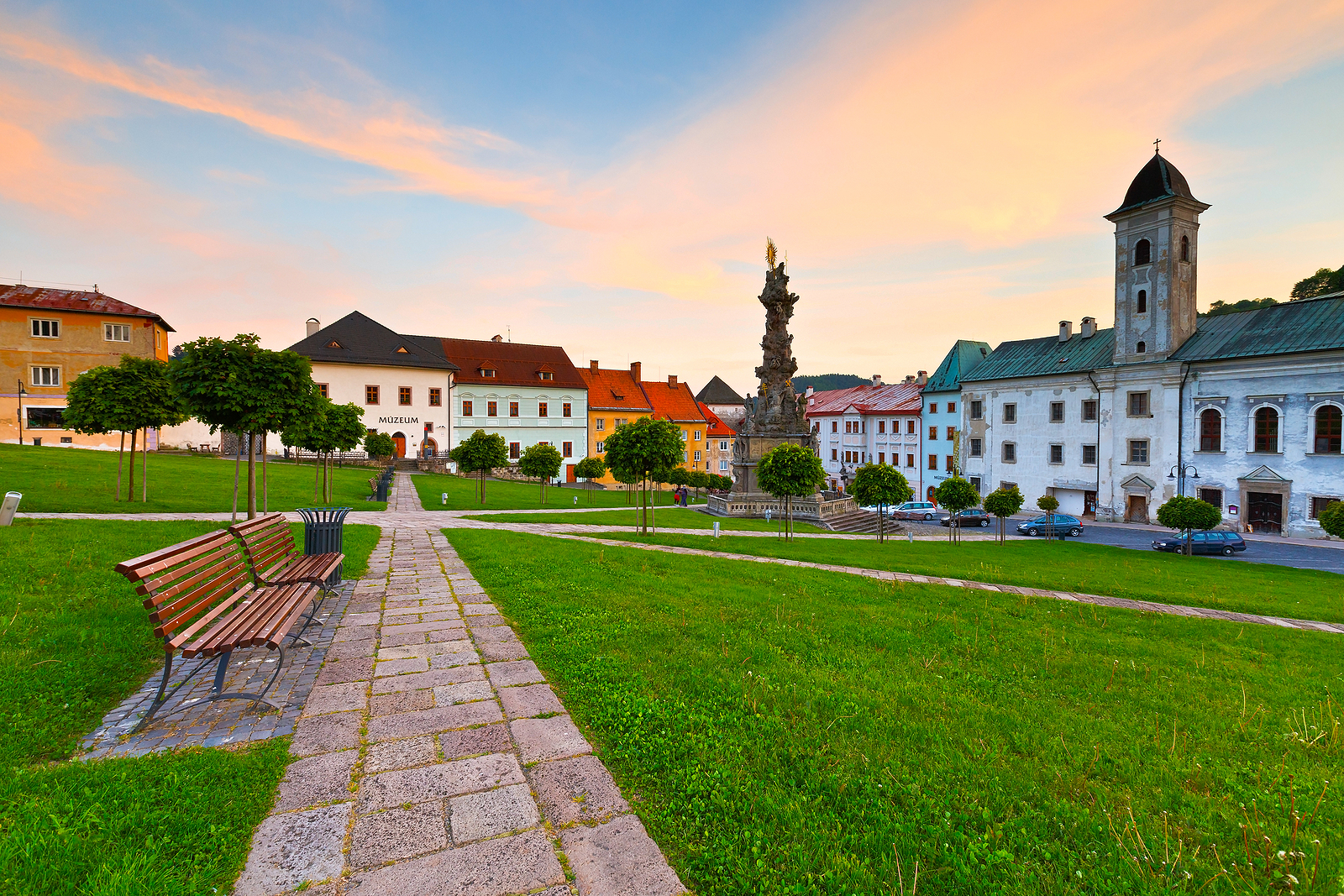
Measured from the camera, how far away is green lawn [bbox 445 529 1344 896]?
2936 millimetres

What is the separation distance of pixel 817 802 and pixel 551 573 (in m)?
6.76

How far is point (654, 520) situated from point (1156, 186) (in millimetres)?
38978

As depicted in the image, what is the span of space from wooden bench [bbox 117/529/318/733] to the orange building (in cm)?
4267

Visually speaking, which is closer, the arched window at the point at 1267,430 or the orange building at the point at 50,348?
the arched window at the point at 1267,430

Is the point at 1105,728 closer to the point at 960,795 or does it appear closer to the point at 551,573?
the point at 960,795

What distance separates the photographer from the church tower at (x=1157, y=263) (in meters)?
36.5

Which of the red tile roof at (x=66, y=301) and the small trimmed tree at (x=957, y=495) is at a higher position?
the red tile roof at (x=66, y=301)

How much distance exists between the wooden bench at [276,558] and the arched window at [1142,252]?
4798cm

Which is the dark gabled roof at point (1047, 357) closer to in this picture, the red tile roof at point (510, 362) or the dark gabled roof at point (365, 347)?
the red tile roof at point (510, 362)

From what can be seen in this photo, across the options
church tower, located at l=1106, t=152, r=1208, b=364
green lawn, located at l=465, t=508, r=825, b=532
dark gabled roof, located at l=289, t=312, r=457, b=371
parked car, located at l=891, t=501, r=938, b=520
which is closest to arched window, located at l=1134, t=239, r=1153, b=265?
church tower, located at l=1106, t=152, r=1208, b=364

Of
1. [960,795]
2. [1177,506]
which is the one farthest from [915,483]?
[960,795]

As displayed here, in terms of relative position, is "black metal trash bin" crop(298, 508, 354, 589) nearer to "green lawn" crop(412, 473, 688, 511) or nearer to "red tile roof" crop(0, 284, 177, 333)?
"green lawn" crop(412, 473, 688, 511)

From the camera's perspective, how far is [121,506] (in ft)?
52.7

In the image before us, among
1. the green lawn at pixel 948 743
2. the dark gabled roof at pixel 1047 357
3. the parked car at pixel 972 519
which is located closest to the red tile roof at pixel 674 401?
the dark gabled roof at pixel 1047 357
